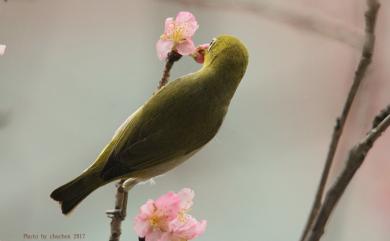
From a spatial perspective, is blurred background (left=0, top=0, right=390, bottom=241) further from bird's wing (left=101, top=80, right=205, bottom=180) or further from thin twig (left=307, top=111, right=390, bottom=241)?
thin twig (left=307, top=111, right=390, bottom=241)

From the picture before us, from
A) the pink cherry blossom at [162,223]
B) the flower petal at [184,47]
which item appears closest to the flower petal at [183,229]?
the pink cherry blossom at [162,223]

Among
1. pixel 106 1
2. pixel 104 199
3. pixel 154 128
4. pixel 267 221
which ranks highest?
pixel 106 1

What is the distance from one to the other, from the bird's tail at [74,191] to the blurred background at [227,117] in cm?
18

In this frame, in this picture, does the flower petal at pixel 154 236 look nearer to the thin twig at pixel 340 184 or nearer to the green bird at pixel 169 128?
the green bird at pixel 169 128

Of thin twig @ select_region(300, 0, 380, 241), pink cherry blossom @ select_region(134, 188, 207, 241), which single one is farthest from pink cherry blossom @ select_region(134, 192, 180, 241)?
thin twig @ select_region(300, 0, 380, 241)

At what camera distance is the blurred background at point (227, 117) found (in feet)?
2.90

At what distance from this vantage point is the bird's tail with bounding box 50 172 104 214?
674 mm

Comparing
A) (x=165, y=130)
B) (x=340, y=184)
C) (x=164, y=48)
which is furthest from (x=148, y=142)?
(x=340, y=184)

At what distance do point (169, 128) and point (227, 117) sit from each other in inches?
10.9

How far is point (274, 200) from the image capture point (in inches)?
38.0

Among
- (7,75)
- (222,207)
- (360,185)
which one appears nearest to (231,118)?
(222,207)

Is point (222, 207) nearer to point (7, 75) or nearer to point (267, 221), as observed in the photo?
point (267, 221)

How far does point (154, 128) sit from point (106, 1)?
343mm

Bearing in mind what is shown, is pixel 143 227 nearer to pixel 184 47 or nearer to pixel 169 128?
pixel 169 128
